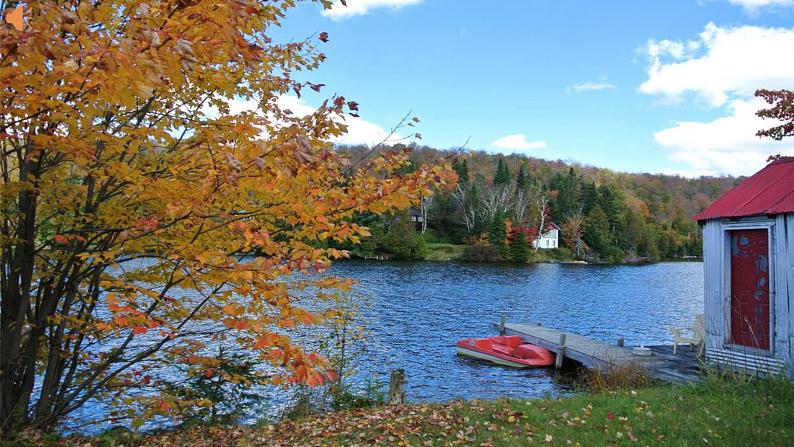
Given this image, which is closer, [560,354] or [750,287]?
[750,287]

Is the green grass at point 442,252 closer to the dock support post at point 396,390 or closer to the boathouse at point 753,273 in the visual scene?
the boathouse at point 753,273

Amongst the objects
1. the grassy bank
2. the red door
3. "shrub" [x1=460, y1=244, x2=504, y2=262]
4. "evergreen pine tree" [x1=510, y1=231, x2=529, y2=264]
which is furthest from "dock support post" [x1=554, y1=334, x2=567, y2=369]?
"evergreen pine tree" [x1=510, y1=231, x2=529, y2=264]

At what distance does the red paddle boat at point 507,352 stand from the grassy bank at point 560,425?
9.74m

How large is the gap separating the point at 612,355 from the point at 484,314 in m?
13.9

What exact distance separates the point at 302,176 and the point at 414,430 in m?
4.08

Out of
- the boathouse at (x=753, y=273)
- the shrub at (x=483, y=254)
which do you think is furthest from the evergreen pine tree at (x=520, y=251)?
the boathouse at (x=753, y=273)

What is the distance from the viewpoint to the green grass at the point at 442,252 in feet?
255

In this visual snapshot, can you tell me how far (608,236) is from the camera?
94.1 meters

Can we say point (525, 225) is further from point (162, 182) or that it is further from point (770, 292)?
point (162, 182)

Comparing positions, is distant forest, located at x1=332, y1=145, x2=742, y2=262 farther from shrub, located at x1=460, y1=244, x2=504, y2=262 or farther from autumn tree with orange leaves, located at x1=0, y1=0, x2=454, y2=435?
autumn tree with orange leaves, located at x1=0, y1=0, x2=454, y2=435

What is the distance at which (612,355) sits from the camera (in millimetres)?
16422

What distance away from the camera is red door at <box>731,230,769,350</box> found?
10.9 m

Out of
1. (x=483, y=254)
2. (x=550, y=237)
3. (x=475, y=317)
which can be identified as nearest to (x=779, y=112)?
(x=475, y=317)

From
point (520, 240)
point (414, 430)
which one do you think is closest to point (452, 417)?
point (414, 430)
